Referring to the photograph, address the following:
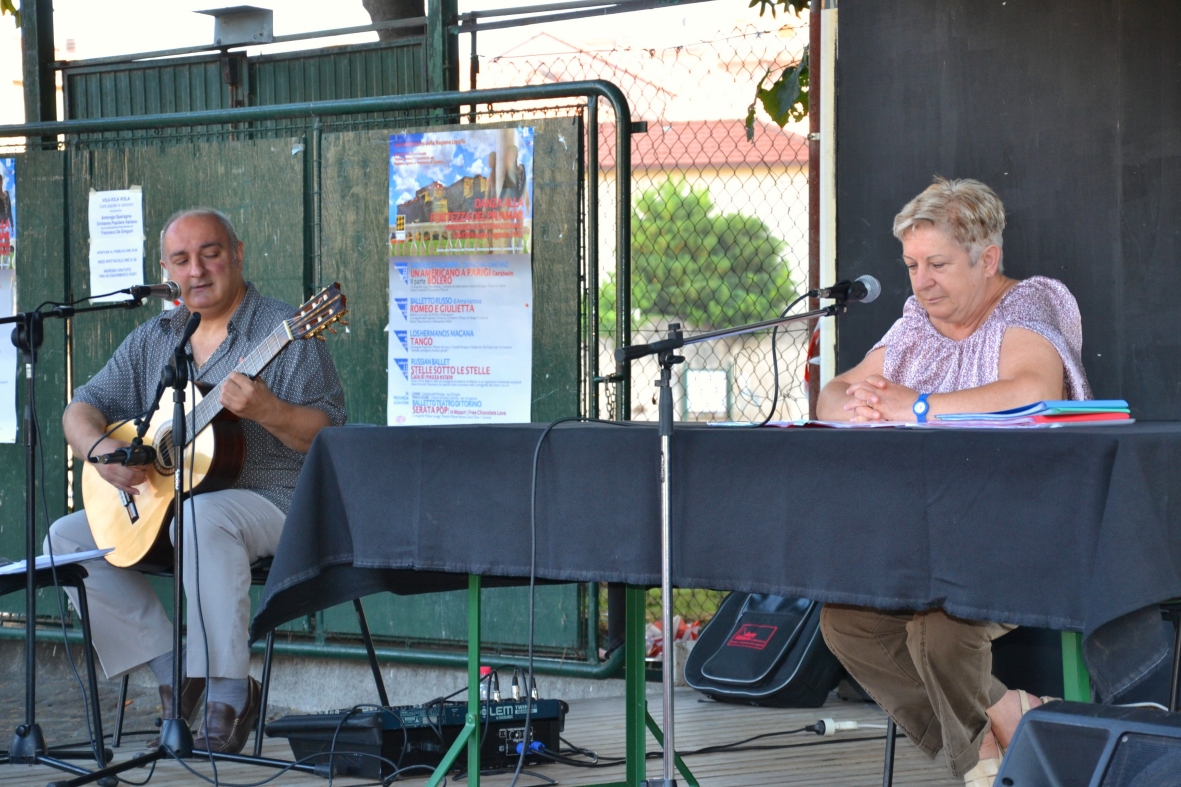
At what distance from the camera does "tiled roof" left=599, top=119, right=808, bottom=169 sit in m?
6.04

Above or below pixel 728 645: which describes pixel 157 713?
below

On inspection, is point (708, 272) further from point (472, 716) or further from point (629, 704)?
point (472, 716)

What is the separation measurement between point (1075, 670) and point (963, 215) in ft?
4.22

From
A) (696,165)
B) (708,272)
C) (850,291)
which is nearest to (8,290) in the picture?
(696,165)

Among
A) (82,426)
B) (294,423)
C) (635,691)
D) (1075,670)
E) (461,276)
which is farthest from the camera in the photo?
(461,276)

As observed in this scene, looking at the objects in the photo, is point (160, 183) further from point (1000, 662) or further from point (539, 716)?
point (1000, 662)

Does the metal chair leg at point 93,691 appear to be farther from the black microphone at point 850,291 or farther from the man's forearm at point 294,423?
the black microphone at point 850,291

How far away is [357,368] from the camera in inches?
188

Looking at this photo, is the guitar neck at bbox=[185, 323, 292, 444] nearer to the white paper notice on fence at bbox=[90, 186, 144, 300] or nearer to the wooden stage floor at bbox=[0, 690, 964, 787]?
the wooden stage floor at bbox=[0, 690, 964, 787]

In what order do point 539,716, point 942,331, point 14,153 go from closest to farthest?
point 942,331
point 539,716
point 14,153

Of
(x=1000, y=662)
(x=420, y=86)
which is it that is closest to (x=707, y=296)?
(x=420, y=86)

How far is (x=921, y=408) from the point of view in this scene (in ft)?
8.75

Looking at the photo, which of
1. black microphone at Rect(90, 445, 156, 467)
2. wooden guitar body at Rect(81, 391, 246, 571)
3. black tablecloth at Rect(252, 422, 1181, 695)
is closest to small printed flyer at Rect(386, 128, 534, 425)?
wooden guitar body at Rect(81, 391, 246, 571)

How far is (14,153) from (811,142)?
312cm
